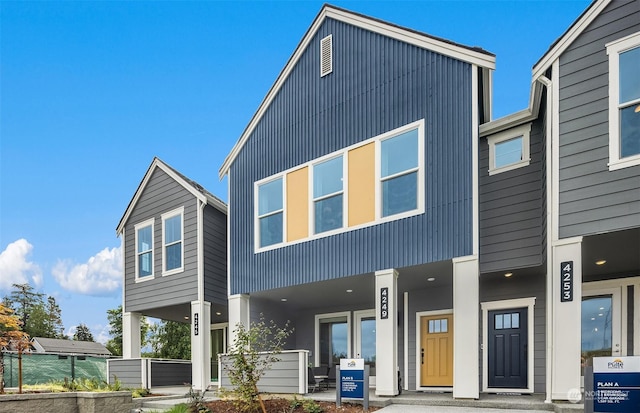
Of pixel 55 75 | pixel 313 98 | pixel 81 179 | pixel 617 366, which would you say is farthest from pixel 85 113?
pixel 617 366

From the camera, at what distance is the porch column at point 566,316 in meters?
7.71

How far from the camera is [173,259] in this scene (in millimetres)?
14641

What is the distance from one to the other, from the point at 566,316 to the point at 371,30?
6.90 metres

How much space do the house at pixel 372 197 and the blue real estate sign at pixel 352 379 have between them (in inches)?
24.5

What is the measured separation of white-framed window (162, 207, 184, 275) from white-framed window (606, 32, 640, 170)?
35.8 feet

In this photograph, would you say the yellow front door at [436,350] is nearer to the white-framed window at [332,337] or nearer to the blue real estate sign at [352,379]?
the white-framed window at [332,337]

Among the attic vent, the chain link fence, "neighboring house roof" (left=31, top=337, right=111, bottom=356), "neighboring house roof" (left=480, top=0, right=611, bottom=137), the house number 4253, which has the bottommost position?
"neighboring house roof" (left=31, top=337, right=111, bottom=356)

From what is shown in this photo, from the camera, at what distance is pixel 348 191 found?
10867 millimetres

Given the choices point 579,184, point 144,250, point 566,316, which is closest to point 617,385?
point 566,316

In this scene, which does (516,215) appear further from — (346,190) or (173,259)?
(173,259)

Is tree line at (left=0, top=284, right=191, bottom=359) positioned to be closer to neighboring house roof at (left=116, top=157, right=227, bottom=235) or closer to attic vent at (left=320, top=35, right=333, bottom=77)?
neighboring house roof at (left=116, top=157, right=227, bottom=235)

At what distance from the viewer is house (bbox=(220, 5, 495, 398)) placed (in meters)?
9.33

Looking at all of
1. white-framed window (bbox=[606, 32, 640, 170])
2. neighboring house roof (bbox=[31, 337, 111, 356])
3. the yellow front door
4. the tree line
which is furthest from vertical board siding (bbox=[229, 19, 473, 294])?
neighboring house roof (bbox=[31, 337, 111, 356])

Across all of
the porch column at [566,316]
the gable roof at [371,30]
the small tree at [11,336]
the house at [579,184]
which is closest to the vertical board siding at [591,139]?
the house at [579,184]
